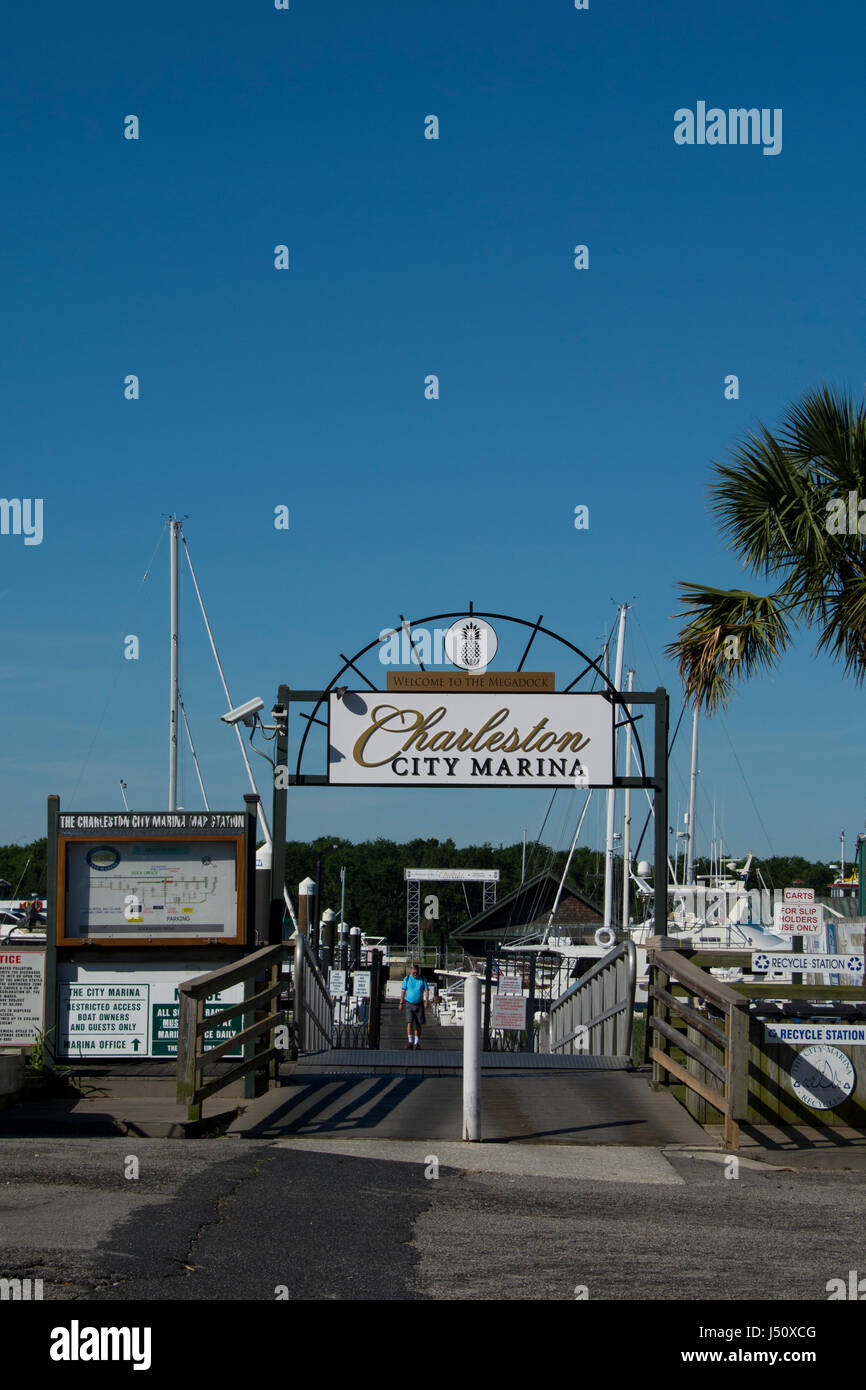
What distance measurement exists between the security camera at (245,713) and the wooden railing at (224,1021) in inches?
137

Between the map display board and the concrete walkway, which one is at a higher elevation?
the map display board

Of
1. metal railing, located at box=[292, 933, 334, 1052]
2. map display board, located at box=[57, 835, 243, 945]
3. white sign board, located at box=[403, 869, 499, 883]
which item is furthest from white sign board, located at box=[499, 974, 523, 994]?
white sign board, located at box=[403, 869, 499, 883]

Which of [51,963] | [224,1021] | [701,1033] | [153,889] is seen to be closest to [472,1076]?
[224,1021]

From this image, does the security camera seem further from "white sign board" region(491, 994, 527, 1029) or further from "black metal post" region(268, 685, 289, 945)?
"white sign board" region(491, 994, 527, 1029)

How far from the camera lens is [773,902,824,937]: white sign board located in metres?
21.0

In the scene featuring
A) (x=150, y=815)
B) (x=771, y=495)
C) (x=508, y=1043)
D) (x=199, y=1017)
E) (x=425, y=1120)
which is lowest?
(x=508, y=1043)

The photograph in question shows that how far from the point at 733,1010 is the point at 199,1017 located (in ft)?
13.9

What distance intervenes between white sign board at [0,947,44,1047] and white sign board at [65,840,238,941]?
20.8 inches

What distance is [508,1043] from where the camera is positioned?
2994 cm

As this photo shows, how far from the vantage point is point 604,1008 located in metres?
18.3

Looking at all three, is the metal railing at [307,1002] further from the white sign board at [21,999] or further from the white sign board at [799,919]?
the white sign board at [799,919]
